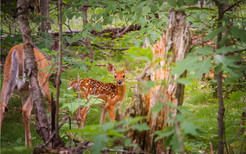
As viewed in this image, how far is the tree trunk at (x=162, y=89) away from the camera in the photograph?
2051 mm

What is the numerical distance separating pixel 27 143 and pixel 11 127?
1.13 meters

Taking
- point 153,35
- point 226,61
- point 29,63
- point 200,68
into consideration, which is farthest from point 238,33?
point 153,35

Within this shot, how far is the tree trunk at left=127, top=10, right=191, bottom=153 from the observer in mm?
2051

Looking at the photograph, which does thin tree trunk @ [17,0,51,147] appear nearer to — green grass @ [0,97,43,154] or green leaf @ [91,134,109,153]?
green leaf @ [91,134,109,153]

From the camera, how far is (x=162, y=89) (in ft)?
6.76

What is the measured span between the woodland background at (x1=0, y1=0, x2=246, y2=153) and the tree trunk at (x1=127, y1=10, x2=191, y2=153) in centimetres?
4

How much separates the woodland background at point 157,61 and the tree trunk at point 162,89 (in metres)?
0.04

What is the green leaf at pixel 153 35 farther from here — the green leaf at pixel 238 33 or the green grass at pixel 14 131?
the green grass at pixel 14 131

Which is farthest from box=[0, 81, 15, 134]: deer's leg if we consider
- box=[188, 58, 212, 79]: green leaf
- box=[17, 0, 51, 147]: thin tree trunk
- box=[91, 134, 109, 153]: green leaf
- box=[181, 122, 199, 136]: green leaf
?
box=[181, 122, 199, 136]: green leaf

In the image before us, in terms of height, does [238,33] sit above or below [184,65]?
above

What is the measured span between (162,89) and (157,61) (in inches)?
30.6

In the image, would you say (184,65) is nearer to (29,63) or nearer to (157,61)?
(157,61)

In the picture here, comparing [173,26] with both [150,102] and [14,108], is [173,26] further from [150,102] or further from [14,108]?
[14,108]

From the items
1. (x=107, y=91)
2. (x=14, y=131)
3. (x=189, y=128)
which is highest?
(x=189, y=128)
